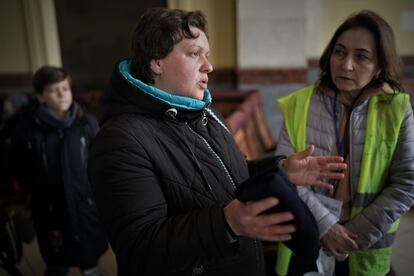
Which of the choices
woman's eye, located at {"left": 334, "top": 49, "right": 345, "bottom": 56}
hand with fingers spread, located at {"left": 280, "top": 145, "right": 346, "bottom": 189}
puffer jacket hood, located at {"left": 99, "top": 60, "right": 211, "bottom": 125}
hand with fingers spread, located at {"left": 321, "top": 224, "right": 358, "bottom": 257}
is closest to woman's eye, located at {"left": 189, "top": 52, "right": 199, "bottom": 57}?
puffer jacket hood, located at {"left": 99, "top": 60, "right": 211, "bottom": 125}

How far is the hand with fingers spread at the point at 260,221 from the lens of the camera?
74 cm

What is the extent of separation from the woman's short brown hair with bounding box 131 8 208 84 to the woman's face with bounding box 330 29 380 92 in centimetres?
67

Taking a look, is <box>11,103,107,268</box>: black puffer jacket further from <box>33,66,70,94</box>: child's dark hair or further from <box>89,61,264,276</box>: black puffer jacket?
<box>89,61,264,276</box>: black puffer jacket

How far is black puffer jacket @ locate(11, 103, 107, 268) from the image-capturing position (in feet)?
6.73

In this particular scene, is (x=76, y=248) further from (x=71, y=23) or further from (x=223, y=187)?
(x=71, y=23)

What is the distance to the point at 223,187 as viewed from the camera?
1.04 meters

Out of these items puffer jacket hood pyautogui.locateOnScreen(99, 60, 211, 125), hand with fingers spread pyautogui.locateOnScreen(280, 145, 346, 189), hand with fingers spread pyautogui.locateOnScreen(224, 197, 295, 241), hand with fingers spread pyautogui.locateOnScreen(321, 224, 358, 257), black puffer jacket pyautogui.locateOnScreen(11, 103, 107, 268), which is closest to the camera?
hand with fingers spread pyautogui.locateOnScreen(224, 197, 295, 241)

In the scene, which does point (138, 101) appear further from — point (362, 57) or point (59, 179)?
point (59, 179)

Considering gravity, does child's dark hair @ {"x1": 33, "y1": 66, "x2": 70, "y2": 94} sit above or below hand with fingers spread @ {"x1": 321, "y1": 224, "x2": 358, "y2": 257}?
above

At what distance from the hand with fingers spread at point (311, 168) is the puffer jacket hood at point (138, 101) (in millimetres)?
356

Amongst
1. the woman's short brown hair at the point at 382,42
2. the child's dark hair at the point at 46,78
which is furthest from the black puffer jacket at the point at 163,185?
the child's dark hair at the point at 46,78

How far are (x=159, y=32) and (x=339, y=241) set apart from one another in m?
0.97

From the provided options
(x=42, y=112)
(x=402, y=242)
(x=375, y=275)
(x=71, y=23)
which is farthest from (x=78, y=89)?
(x=375, y=275)

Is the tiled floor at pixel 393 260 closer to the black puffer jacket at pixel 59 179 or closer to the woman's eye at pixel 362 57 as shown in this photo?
the black puffer jacket at pixel 59 179
